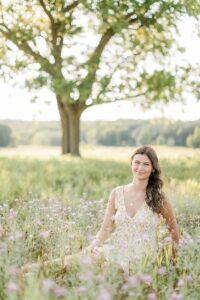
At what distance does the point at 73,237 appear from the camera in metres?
5.61

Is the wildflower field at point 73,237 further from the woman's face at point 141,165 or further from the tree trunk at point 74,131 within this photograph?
the tree trunk at point 74,131

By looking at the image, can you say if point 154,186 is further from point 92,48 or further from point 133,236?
point 92,48

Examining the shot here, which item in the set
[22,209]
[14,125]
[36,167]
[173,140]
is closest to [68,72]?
[36,167]

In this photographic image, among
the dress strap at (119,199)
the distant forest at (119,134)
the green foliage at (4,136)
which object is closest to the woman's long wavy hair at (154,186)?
the dress strap at (119,199)

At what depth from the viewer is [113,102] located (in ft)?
75.7

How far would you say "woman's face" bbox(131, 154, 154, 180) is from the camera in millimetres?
5648

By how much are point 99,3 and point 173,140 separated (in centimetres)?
3236

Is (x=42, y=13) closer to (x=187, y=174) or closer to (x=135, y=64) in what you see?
(x=135, y=64)

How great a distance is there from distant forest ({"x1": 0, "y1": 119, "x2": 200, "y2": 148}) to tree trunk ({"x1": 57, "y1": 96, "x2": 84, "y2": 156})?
759 inches

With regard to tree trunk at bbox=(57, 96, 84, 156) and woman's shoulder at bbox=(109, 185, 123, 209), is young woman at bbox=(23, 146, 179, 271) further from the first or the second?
tree trunk at bbox=(57, 96, 84, 156)

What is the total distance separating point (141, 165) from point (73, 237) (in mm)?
928

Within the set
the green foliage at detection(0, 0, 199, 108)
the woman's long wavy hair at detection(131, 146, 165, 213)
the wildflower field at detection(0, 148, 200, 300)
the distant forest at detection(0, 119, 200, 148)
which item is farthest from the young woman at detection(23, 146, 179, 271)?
the distant forest at detection(0, 119, 200, 148)

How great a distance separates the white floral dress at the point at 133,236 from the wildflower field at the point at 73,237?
13 cm

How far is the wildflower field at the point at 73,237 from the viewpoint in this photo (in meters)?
3.71
